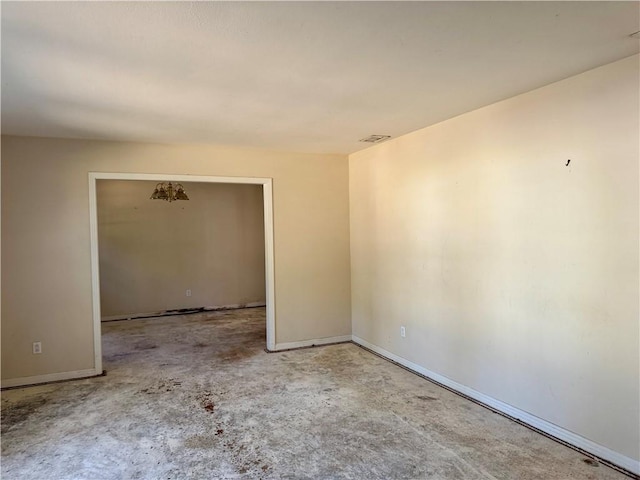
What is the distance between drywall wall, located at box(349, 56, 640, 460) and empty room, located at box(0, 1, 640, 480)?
2 cm

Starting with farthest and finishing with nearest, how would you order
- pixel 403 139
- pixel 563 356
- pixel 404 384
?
pixel 403 139 → pixel 404 384 → pixel 563 356

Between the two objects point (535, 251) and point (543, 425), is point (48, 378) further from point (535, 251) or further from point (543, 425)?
point (535, 251)

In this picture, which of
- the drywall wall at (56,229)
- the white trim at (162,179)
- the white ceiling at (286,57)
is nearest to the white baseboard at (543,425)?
the white trim at (162,179)

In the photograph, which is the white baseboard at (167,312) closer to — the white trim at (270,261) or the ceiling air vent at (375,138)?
the white trim at (270,261)

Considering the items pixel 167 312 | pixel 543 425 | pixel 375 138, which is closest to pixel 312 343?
pixel 375 138

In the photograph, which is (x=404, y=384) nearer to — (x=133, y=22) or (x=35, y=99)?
(x=133, y=22)

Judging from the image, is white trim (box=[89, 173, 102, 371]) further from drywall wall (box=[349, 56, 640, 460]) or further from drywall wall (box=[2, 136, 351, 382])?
drywall wall (box=[349, 56, 640, 460])

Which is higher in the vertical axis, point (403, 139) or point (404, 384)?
point (403, 139)

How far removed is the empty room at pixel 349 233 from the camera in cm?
199

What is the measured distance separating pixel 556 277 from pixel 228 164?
346 centimetres

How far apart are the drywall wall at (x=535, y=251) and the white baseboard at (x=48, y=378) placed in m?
3.28

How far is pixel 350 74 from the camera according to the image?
238 centimetres

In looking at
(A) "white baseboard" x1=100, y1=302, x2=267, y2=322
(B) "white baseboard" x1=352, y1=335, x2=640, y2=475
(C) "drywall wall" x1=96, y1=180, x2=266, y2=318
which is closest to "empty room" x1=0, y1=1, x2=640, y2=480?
(B) "white baseboard" x1=352, y1=335, x2=640, y2=475

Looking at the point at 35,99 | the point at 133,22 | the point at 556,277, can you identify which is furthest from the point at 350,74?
the point at 35,99
